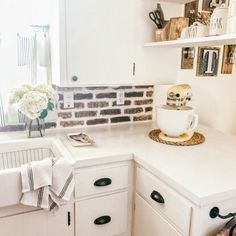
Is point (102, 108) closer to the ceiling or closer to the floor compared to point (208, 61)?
closer to the floor

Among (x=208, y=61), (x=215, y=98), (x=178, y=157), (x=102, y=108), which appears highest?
(x=208, y=61)

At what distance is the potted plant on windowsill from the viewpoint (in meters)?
1.54

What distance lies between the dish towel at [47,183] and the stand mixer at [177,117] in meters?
0.64

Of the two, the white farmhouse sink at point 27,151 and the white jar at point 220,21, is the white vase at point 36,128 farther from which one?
the white jar at point 220,21

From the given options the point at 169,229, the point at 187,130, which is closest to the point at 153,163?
Answer: the point at 169,229

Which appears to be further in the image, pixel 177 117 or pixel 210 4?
pixel 210 4

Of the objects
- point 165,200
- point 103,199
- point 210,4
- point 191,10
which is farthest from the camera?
point 191,10

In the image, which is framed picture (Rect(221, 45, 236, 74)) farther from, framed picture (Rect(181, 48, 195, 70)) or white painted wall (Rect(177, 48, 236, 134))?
framed picture (Rect(181, 48, 195, 70))

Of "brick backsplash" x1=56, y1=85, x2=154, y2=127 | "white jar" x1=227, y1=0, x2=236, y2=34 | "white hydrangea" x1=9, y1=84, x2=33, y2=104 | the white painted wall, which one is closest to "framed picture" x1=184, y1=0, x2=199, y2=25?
the white painted wall

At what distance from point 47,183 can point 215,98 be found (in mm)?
1305

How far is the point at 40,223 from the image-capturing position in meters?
1.30

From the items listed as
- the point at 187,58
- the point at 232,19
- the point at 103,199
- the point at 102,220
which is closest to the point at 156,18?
the point at 187,58

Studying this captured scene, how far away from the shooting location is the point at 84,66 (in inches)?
62.4

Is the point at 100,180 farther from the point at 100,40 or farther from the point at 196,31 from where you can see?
the point at 196,31
